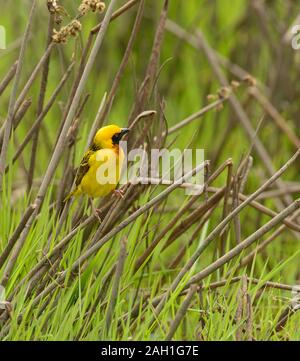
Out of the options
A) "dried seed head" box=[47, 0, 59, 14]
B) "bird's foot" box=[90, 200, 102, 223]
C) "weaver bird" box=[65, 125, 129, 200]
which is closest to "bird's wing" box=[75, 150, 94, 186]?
"weaver bird" box=[65, 125, 129, 200]

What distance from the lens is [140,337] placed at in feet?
8.81

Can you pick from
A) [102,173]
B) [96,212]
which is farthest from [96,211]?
[102,173]

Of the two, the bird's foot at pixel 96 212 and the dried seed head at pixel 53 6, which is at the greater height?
the dried seed head at pixel 53 6

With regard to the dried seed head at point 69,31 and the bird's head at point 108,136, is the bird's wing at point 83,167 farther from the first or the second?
the dried seed head at point 69,31

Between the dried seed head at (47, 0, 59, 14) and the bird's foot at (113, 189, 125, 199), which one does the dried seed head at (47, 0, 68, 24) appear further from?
the bird's foot at (113, 189, 125, 199)

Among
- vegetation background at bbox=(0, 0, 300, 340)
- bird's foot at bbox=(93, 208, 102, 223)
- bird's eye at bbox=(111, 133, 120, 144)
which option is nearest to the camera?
vegetation background at bbox=(0, 0, 300, 340)

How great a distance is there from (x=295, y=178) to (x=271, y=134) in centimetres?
29

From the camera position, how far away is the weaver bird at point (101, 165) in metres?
3.16

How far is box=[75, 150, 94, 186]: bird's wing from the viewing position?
126 inches

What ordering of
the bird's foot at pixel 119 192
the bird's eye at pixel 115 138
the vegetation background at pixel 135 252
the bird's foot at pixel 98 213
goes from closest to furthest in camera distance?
the vegetation background at pixel 135 252 → the bird's foot at pixel 98 213 → the bird's foot at pixel 119 192 → the bird's eye at pixel 115 138

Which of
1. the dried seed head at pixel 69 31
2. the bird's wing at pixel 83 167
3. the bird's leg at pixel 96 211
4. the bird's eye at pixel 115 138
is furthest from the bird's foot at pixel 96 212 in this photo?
the dried seed head at pixel 69 31

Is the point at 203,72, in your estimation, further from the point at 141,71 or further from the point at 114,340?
the point at 114,340

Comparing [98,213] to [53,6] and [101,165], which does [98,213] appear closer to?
[101,165]
